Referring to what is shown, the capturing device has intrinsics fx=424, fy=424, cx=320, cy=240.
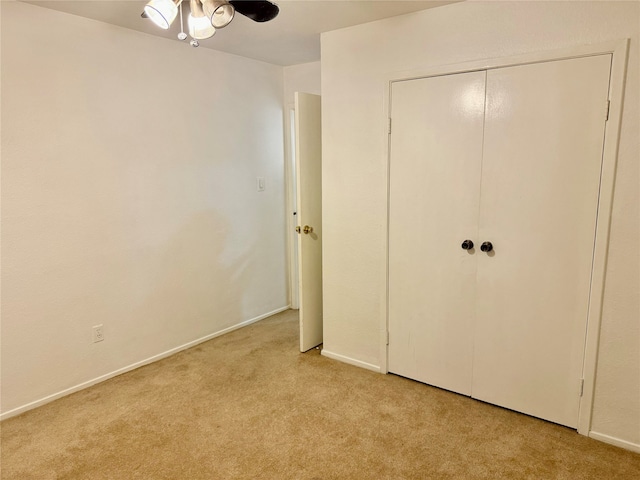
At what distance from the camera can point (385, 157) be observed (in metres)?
2.72

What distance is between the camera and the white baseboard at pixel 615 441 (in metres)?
2.11

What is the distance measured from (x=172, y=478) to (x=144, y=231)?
169cm

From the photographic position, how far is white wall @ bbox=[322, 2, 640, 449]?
2006mm

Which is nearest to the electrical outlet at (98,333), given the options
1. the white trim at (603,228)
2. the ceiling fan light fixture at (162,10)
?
the ceiling fan light fixture at (162,10)

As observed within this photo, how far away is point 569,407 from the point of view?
2.27 metres

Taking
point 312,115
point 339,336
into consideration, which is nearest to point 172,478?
point 339,336

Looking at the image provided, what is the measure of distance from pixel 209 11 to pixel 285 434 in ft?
6.68

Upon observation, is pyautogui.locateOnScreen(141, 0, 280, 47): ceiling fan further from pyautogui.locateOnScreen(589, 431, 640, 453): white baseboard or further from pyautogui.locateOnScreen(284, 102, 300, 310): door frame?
pyautogui.locateOnScreen(589, 431, 640, 453): white baseboard

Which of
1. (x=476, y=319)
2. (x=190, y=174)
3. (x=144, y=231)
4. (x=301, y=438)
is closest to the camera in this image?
(x=301, y=438)

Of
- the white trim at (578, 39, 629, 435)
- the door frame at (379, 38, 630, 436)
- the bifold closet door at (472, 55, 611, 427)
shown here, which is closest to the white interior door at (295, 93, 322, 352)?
the door frame at (379, 38, 630, 436)

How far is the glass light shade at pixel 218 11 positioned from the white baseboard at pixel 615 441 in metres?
2.63

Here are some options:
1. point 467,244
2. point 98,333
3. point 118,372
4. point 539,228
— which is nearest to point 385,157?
point 467,244

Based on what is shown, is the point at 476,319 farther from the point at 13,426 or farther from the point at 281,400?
the point at 13,426

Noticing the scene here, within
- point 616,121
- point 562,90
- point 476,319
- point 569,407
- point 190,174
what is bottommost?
point 569,407
